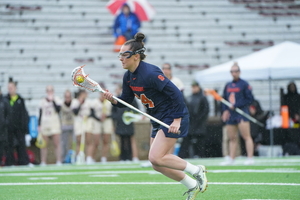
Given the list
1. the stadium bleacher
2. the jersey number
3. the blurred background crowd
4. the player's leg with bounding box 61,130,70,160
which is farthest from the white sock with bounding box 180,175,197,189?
the stadium bleacher

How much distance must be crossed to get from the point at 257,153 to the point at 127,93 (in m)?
10.4

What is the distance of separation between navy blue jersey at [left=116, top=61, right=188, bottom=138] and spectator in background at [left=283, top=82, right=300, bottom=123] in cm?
1015

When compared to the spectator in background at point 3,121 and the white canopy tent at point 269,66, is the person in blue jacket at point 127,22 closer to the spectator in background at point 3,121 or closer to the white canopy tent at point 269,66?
the white canopy tent at point 269,66

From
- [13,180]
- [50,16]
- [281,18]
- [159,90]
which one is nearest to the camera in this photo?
→ [159,90]

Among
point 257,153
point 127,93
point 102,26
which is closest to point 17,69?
point 102,26

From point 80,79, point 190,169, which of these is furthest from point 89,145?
point 190,169

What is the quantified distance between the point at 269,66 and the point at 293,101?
1566 mm

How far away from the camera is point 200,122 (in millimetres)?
15648

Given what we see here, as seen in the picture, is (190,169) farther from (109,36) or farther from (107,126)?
(109,36)

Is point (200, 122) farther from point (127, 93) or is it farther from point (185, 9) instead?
point (127, 93)

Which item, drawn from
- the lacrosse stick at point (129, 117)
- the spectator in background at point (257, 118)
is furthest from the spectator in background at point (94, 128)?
the spectator in background at point (257, 118)

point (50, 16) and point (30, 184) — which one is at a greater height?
point (50, 16)

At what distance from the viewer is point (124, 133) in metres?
15.2

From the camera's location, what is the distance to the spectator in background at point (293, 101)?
1631 centimetres
